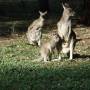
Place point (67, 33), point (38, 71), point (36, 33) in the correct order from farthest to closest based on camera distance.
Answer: point (36, 33)
point (67, 33)
point (38, 71)

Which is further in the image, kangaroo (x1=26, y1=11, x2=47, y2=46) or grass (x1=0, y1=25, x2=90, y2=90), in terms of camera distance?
kangaroo (x1=26, y1=11, x2=47, y2=46)

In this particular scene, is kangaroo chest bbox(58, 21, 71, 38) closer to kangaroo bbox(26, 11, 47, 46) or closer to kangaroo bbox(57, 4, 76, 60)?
kangaroo bbox(57, 4, 76, 60)

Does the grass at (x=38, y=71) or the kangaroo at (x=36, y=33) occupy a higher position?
the kangaroo at (x=36, y=33)

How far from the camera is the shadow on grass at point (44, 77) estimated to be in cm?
895

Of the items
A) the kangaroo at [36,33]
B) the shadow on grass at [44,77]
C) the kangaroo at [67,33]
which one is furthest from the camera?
the kangaroo at [36,33]

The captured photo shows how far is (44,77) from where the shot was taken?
9797mm

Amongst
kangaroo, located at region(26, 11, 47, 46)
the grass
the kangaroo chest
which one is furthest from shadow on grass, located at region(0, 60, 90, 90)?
kangaroo, located at region(26, 11, 47, 46)

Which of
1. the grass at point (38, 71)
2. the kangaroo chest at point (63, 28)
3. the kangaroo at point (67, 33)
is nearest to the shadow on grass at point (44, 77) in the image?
the grass at point (38, 71)

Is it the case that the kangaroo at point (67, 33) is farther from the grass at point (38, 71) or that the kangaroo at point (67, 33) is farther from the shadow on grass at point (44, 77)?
the shadow on grass at point (44, 77)

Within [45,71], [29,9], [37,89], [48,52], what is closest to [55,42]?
[48,52]

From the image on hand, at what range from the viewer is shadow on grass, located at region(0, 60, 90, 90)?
8.95 m

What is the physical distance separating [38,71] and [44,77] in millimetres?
653

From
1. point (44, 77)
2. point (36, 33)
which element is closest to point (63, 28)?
point (36, 33)

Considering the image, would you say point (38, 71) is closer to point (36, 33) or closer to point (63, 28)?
point (63, 28)
